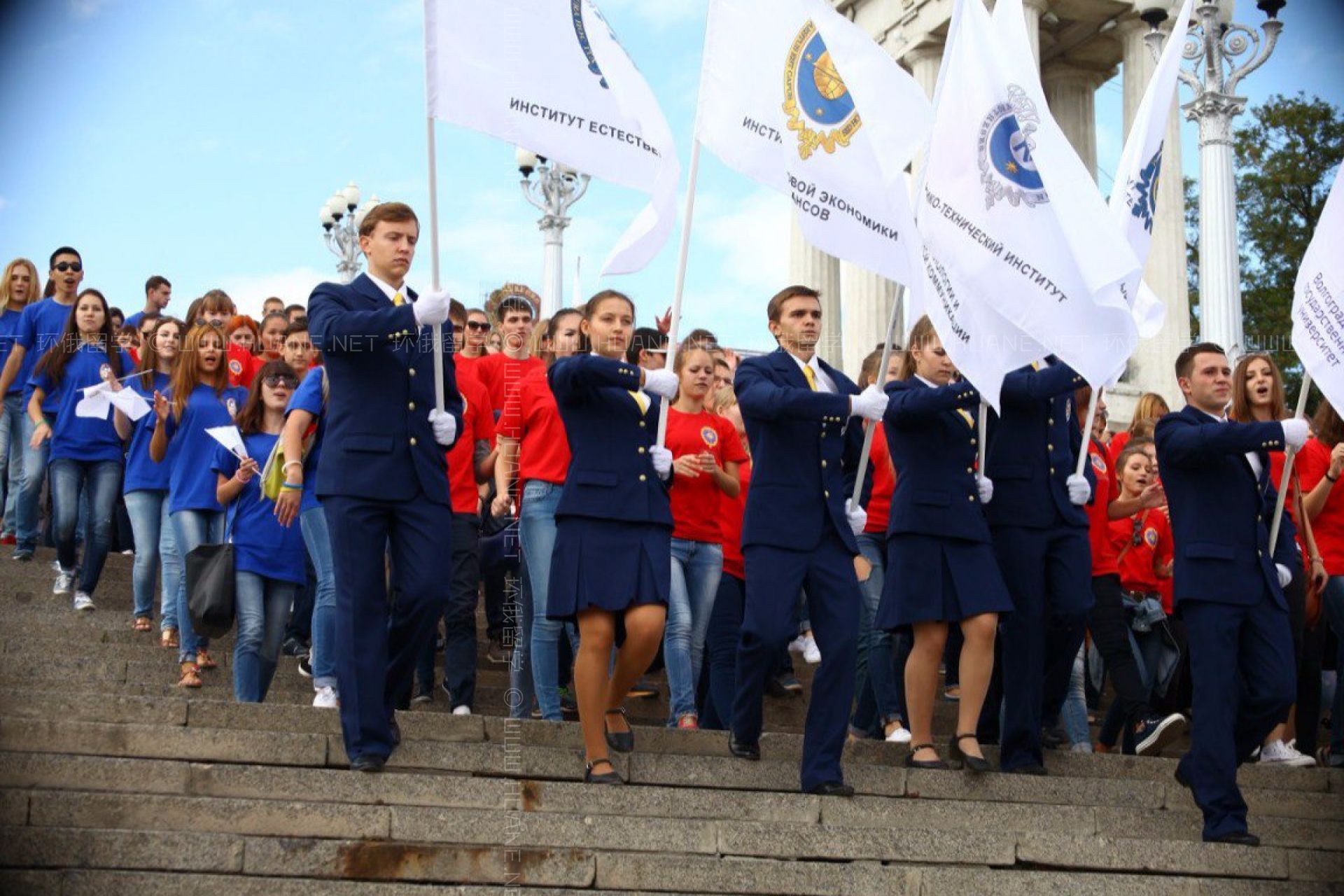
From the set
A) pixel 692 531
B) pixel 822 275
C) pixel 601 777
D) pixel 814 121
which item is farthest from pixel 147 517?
pixel 822 275

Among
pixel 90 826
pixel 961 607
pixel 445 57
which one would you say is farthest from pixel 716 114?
pixel 90 826

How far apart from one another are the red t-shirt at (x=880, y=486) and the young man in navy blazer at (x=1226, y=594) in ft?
6.30

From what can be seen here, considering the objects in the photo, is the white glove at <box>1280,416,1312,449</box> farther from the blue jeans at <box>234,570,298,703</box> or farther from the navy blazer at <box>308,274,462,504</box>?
the blue jeans at <box>234,570,298,703</box>

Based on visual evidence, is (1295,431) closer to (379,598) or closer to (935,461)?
(935,461)

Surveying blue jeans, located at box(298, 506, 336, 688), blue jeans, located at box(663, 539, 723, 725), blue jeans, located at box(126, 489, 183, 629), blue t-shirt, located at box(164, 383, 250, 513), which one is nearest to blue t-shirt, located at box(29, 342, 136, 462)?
blue jeans, located at box(126, 489, 183, 629)

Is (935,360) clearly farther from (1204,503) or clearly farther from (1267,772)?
(1267,772)

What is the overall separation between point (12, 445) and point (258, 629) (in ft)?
15.3

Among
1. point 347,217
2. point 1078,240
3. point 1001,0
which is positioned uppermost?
point 347,217

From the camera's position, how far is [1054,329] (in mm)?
8422

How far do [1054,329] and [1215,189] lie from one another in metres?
14.9

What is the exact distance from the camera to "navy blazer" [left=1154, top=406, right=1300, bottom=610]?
8.05m

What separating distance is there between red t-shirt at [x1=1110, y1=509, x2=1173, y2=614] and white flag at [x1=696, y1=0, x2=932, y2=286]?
346cm

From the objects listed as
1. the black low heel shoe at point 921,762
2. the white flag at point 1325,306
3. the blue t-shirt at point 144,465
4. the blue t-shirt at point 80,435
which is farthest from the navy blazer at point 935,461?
the blue t-shirt at point 80,435

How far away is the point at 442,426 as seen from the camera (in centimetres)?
759
